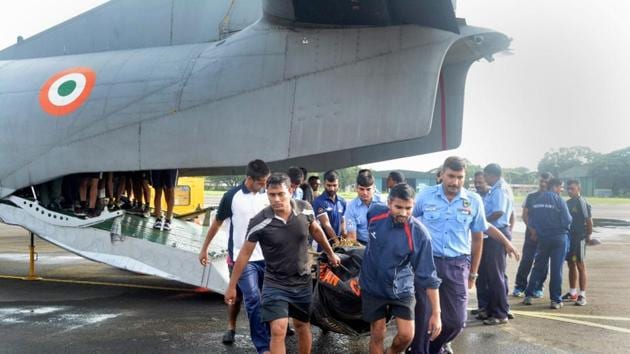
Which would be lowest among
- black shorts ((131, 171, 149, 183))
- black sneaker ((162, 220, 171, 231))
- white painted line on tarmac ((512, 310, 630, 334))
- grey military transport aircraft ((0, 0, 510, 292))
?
white painted line on tarmac ((512, 310, 630, 334))

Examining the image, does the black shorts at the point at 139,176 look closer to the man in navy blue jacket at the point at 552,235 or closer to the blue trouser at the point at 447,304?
the man in navy blue jacket at the point at 552,235

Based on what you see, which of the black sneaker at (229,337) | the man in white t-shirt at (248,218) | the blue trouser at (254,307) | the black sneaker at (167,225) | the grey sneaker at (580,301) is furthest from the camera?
the black sneaker at (167,225)

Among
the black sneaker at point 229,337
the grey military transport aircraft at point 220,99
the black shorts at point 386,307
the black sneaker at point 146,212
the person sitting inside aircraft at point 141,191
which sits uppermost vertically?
the grey military transport aircraft at point 220,99

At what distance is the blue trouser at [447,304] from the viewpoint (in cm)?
412

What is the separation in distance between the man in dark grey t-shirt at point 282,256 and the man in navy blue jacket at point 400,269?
0.52 meters

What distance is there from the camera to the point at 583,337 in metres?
5.59

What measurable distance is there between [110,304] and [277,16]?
14.5 feet

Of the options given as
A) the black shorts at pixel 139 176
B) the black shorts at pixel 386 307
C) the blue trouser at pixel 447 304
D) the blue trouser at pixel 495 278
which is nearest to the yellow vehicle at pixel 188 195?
the black shorts at pixel 139 176

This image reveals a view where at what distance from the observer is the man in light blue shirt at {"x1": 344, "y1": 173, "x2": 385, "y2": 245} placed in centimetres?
571

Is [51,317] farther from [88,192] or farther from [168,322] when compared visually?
[88,192]

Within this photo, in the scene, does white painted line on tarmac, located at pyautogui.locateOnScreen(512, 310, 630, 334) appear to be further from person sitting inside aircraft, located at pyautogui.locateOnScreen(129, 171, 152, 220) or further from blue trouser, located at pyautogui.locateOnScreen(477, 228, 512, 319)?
person sitting inside aircraft, located at pyautogui.locateOnScreen(129, 171, 152, 220)

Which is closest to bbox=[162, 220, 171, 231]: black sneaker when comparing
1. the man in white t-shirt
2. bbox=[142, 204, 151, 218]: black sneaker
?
bbox=[142, 204, 151, 218]: black sneaker

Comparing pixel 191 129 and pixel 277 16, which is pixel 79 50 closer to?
pixel 191 129

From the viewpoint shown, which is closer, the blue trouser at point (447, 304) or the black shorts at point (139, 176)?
the blue trouser at point (447, 304)
